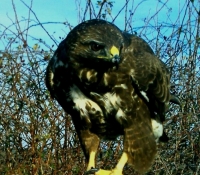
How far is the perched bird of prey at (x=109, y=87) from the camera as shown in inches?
139

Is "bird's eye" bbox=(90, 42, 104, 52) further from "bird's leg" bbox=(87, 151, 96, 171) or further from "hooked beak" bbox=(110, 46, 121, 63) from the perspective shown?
"bird's leg" bbox=(87, 151, 96, 171)

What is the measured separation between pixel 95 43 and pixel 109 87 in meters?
0.41

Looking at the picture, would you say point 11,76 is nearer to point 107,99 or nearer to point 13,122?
point 13,122

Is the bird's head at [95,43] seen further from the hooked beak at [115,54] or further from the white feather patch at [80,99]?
the white feather patch at [80,99]

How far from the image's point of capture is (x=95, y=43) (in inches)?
136

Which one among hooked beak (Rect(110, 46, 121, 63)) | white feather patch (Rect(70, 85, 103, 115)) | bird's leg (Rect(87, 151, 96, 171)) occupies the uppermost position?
hooked beak (Rect(110, 46, 121, 63))

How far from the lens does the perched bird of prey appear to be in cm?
354

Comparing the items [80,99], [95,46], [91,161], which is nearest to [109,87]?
[80,99]

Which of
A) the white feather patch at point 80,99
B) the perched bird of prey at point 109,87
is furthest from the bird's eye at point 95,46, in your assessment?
the white feather patch at point 80,99

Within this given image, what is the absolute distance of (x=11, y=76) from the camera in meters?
5.72

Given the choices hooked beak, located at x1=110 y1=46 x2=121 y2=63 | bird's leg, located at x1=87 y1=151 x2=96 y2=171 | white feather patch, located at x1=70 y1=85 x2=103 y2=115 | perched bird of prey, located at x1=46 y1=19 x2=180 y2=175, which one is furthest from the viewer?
bird's leg, located at x1=87 y1=151 x2=96 y2=171

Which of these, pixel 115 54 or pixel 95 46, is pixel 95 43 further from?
pixel 115 54

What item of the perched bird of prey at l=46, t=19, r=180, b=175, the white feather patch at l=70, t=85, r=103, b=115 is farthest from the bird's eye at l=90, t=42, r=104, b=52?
the white feather patch at l=70, t=85, r=103, b=115

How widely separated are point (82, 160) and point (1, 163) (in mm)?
1108
